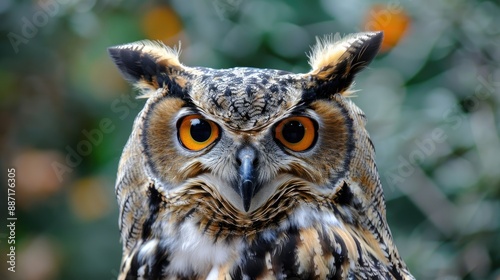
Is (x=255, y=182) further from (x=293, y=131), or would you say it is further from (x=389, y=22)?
(x=389, y=22)

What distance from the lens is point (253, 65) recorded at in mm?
2918

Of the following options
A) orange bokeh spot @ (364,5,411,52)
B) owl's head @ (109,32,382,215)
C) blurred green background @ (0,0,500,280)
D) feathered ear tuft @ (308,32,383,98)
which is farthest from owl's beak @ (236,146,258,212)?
orange bokeh spot @ (364,5,411,52)

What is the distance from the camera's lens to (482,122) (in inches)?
109

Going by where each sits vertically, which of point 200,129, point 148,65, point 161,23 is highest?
point 161,23

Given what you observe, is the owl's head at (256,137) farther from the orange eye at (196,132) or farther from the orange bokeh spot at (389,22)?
the orange bokeh spot at (389,22)

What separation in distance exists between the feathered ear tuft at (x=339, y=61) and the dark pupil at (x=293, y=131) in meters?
0.09

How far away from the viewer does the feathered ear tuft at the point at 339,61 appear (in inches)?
63.6

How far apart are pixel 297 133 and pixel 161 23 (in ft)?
5.13

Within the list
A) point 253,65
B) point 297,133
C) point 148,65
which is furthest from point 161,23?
point 297,133

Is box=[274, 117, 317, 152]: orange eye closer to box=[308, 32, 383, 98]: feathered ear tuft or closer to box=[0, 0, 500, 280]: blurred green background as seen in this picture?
box=[308, 32, 383, 98]: feathered ear tuft

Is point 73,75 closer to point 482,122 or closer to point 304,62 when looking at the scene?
point 304,62

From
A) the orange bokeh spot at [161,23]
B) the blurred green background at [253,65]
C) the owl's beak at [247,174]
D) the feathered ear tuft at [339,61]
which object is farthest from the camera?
the orange bokeh spot at [161,23]

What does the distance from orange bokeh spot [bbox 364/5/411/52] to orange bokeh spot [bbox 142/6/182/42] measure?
2.70ft

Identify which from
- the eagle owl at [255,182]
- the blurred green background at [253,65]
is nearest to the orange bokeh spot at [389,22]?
the blurred green background at [253,65]
